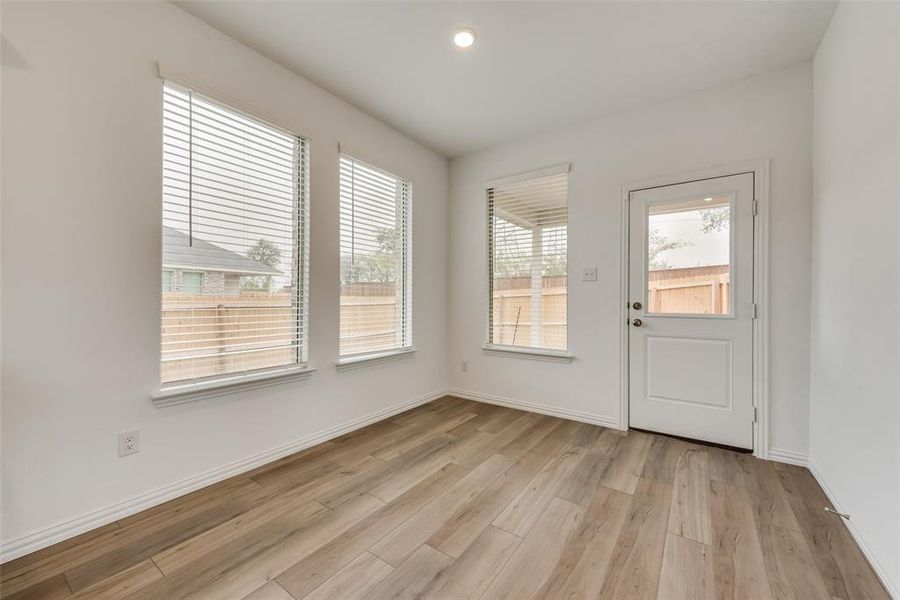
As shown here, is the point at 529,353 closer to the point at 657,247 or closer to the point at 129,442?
the point at 657,247

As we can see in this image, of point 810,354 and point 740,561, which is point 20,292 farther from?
point 810,354

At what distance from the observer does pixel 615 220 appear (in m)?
3.05

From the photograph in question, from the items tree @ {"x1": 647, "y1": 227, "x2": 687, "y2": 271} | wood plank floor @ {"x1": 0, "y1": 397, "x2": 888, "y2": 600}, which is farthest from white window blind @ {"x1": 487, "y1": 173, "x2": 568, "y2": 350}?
wood plank floor @ {"x1": 0, "y1": 397, "x2": 888, "y2": 600}

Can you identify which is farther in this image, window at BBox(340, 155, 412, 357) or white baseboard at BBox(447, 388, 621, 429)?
white baseboard at BBox(447, 388, 621, 429)

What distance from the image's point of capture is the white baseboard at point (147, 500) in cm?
154

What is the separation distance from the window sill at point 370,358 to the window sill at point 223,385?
0.96ft

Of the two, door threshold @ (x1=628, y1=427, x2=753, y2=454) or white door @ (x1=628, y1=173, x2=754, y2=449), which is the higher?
white door @ (x1=628, y1=173, x2=754, y2=449)

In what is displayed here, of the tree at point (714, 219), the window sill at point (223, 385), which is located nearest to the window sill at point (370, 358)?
the window sill at point (223, 385)

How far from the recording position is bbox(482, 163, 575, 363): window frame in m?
3.31

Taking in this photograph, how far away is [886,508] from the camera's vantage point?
142cm

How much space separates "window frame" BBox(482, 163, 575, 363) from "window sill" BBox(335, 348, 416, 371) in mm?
850

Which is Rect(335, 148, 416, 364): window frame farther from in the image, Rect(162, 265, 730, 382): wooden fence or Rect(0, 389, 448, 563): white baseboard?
Rect(0, 389, 448, 563): white baseboard

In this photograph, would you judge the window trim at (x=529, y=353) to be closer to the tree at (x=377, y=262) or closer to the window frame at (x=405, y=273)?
the window frame at (x=405, y=273)

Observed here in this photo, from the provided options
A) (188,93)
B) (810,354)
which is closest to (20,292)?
(188,93)
